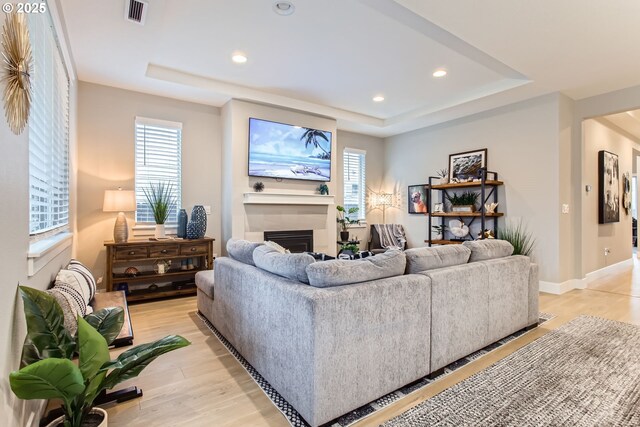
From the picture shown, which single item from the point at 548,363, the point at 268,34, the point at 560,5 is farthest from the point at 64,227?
the point at 560,5

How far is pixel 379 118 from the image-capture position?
621 centimetres

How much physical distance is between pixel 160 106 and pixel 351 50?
2.88 meters

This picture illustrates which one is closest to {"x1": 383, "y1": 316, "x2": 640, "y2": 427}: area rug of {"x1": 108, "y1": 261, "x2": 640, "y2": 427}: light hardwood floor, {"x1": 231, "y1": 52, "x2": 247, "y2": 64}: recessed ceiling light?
{"x1": 108, "y1": 261, "x2": 640, "y2": 427}: light hardwood floor

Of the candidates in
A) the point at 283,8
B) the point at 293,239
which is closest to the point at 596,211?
the point at 293,239

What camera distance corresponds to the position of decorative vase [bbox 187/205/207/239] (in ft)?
14.4

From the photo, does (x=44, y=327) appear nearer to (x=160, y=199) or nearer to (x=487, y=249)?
(x=487, y=249)

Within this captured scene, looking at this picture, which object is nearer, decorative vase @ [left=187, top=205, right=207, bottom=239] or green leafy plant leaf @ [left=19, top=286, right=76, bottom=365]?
green leafy plant leaf @ [left=19, top=286, right=76, bottom=365]

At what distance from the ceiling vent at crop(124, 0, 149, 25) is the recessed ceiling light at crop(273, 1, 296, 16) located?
40.9 inches

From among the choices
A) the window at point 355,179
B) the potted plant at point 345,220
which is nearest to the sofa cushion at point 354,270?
the potted plant at point 345,220

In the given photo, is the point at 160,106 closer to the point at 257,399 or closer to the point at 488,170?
the point at 257,399

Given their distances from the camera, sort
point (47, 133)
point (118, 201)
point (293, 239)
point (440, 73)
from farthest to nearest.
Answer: point (293, 239)
point (440, 73)
point (118, 201)
point (47, 133)

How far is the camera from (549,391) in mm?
2035

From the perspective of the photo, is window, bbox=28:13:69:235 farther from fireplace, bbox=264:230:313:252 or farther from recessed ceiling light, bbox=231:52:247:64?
fireplace, bbox=264:230:313:252

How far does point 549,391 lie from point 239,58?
418 centimetres
